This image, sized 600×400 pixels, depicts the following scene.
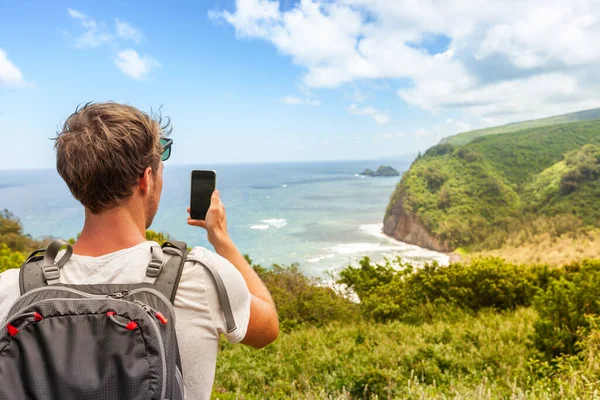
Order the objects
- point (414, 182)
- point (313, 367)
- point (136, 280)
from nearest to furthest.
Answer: point (136, 280) → point (313, 367) → point (414, 182)

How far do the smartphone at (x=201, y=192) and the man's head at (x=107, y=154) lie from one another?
0.35m

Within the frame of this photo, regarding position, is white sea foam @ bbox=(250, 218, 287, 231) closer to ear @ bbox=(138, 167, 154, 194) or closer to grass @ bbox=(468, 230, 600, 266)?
grass @ bbox=(468, 230, 600, 266)

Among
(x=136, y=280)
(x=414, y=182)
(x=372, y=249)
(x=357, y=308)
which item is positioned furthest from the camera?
(x=414, y=182)

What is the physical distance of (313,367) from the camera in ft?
17.4

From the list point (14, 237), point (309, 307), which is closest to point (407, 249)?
point (14, 237)

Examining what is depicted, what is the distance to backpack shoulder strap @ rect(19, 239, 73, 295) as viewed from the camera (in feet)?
3.99

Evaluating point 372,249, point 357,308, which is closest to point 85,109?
point 357,308

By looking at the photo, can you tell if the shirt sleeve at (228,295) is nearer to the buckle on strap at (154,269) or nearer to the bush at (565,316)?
the buckle on strap at (154,269)

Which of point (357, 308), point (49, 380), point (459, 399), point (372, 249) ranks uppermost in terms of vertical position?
point (49, 380)

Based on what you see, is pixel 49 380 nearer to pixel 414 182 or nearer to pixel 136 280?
pixel 136 280

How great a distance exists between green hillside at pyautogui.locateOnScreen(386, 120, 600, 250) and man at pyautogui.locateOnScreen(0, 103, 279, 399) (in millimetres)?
72354

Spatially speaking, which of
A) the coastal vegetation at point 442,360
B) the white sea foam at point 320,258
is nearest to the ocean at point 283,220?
the white sea foam at point 320,258

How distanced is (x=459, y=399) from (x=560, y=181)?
86227 millimetres

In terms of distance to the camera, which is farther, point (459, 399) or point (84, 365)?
point (459, 399)
